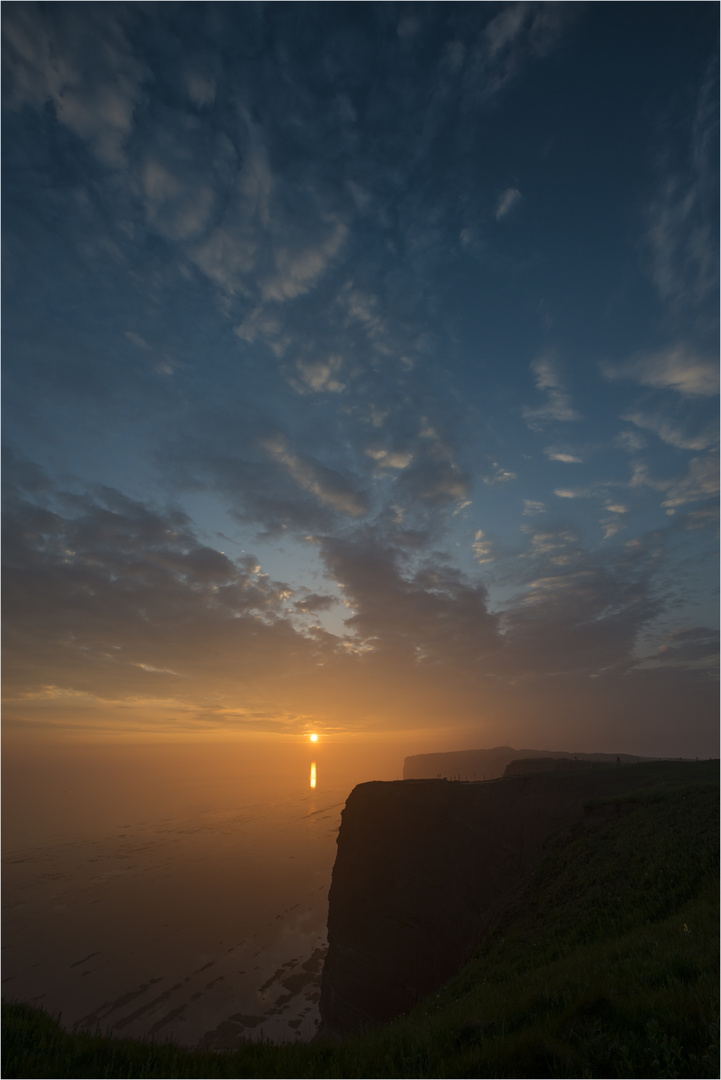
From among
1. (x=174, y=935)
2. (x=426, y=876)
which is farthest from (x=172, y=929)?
(x=426, y=876)

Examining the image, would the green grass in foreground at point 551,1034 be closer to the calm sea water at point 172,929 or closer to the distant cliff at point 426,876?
the calm sea water at point 172,929

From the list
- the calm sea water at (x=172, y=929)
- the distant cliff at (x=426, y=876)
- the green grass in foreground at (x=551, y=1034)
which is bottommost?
the calm sea water at (x=172, y=929)

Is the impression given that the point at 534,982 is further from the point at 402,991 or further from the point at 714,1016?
the point at 402,991

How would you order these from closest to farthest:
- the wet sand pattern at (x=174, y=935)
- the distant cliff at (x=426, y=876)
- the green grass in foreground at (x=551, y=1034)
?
the green grass in foreground at (x=551, y=1034) → the distant cliff at (x=426, y=876) → the wet sand pattern at (x=174, y=935)

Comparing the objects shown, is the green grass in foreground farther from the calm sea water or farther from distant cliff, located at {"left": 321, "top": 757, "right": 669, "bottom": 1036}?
distant cliff, located at {"left": 321, "top": 757, "right": 669, "bottom": 1036}

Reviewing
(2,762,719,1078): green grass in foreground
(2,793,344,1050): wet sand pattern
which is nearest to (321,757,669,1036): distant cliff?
(2,793,344,1050): wet sand pattern

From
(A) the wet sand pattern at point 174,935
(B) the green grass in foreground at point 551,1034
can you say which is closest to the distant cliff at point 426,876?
(A) the wet sand pattern at point 174,935

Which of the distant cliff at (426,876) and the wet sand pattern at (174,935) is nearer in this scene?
the distant cliff at (426,876)

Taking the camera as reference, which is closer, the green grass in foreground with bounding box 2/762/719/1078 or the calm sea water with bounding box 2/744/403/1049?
the green grass in foreground with bounding box 2/762/719/1078
